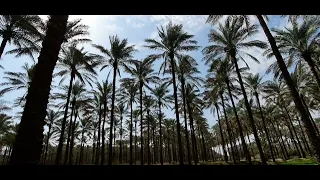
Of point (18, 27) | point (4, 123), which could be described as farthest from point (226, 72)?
point (4, 123)

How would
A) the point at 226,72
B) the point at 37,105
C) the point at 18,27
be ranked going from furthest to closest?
the point at 226,72 → the point at 18,27 → the point at 37,105

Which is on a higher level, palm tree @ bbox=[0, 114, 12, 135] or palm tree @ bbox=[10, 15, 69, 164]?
palm tree @ bbox=[0, 114, 12, 135]

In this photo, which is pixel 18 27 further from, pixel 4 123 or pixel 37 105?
pixel 4 123

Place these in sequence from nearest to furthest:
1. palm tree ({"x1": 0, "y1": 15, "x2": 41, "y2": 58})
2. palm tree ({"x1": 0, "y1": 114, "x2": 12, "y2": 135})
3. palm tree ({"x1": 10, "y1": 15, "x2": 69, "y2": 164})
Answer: palm tree ({"x1": 10, "y1": 15, "x2": 69, "y2": 164}) → palm tree ({"x1": 0, "y1": 15, "x2": 41, "y2": 58}) → palm tree ({"x1": 0, "y1": 114, "x2": 12, "y2": 135})

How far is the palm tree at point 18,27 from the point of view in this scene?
17594 mm

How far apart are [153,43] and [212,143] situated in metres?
75.3

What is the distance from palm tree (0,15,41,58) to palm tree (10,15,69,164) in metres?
15.3

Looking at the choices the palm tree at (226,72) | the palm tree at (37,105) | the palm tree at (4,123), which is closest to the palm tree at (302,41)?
the palm tree at (226,72)

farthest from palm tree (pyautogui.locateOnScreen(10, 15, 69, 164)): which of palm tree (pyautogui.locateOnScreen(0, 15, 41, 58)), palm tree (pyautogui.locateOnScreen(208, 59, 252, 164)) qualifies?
palm tree (pyautogui.locateOnScreen(208, 59, 252, 164))

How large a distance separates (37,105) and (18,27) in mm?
18718

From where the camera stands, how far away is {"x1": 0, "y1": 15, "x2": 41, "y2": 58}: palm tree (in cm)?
1759

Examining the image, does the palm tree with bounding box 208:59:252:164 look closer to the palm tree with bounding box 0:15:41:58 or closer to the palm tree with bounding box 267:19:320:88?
the palm tree with bounding box 267:19:320:88

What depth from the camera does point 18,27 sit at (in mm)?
18391
